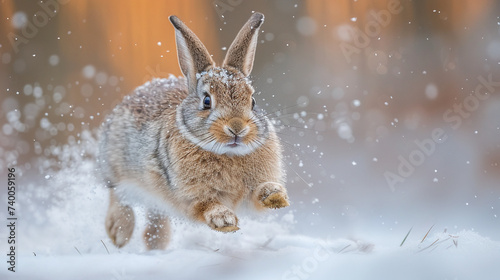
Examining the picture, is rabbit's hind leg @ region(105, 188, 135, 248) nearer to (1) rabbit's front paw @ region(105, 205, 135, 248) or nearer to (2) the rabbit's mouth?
(1) rabbit's front paw @ region(105, 205, 135, 248)

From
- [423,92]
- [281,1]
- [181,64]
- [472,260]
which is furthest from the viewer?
[423,92]

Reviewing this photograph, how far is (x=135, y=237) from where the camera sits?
2.82 m

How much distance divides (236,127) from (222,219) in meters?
0.35

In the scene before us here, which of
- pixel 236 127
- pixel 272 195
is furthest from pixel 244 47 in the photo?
pixel 272 195

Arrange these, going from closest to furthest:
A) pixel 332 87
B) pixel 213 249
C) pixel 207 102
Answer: pixel 207 102
pixel 213 249
pixel 332 87

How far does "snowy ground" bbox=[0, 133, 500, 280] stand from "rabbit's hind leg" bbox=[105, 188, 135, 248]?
40 mm

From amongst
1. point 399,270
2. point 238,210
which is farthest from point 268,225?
point 399,270

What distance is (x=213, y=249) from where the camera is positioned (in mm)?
2611

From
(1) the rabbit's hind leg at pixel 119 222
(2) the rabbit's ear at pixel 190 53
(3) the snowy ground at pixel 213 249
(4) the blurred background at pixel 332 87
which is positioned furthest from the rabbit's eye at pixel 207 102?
(1) the rabbit's hind leg at pixel 119 222

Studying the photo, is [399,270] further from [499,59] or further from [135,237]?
[499,59]

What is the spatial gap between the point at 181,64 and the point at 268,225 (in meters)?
0.91

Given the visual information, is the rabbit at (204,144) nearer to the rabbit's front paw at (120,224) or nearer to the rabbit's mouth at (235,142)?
the rabbit's mouth at (235,142)

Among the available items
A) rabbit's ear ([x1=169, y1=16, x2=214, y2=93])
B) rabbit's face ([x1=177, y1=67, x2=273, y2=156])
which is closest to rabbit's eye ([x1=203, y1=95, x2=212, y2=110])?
rabbit's face ([x1=177, y1=67, x2=273, y2=156])

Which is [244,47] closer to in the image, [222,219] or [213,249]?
[222,219]
